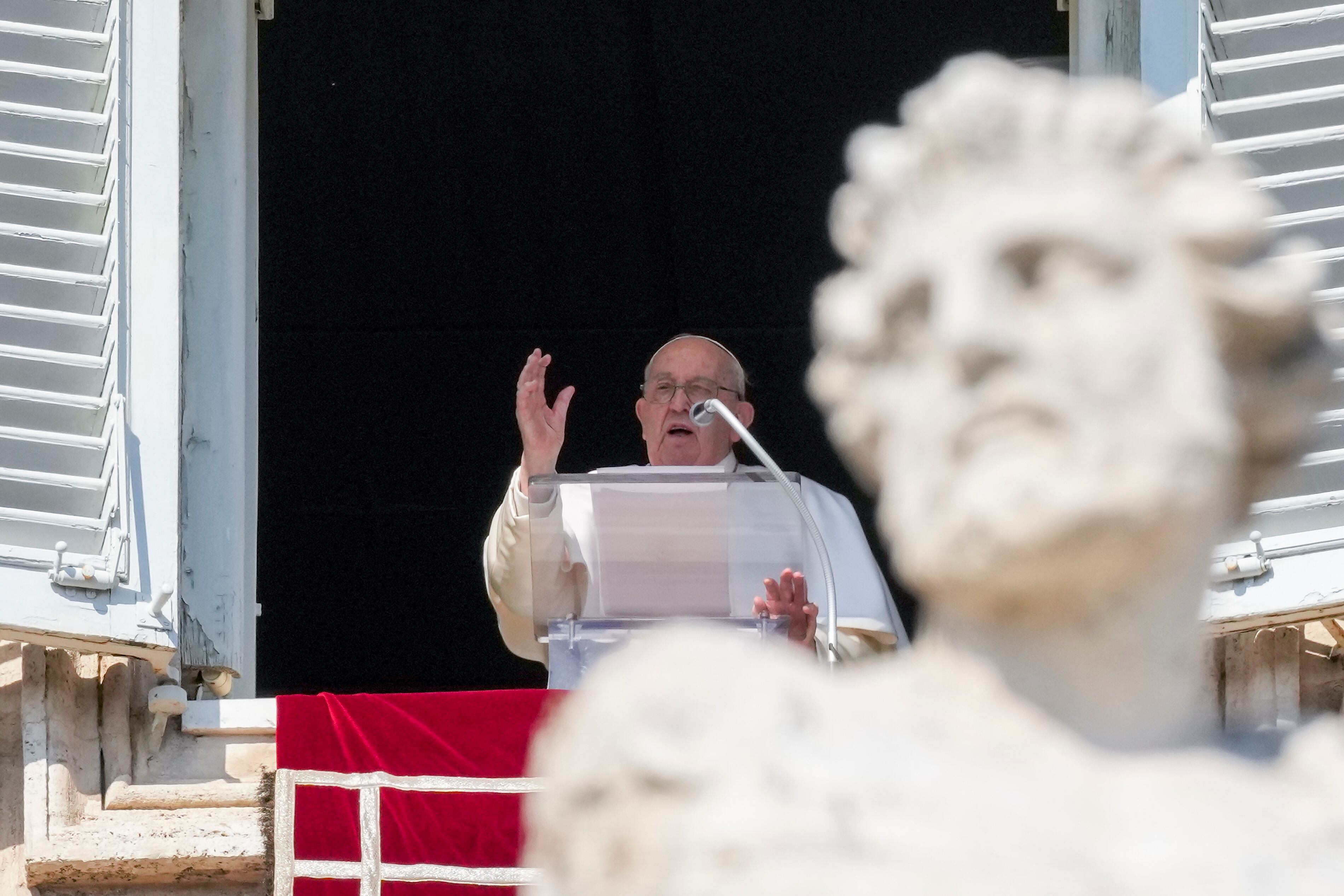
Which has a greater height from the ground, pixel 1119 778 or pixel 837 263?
pixel 837 263

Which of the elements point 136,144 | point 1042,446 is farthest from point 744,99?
point 1042,446

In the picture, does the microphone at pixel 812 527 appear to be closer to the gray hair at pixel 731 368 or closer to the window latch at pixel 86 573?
the window latch at pixel 86 573

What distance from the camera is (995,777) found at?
48.1 inches

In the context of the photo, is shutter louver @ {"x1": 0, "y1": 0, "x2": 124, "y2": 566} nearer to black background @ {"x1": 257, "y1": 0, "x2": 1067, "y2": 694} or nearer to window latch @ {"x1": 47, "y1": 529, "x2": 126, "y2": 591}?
window latch @ {"x1": 47, "y1": 529, "x2": 126, "y2": 591}

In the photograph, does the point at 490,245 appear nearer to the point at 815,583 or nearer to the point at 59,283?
the point at 815,583

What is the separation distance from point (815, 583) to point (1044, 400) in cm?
268

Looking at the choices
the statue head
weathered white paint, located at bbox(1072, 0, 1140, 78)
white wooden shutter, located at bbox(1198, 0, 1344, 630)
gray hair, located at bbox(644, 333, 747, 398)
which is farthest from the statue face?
gray hair, located at bbox(644, 333, 747, 398)

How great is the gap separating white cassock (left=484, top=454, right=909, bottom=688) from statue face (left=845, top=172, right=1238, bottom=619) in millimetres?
2618

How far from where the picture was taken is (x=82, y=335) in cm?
367

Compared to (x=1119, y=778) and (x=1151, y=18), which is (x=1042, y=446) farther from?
(x=1151, y=18)

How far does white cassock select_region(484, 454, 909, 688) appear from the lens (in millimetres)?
4074

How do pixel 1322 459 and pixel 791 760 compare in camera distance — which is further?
pixel 1322 459

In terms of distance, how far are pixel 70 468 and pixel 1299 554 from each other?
1.68 metres

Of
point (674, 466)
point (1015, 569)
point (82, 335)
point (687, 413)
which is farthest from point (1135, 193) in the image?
point (687, 413)
